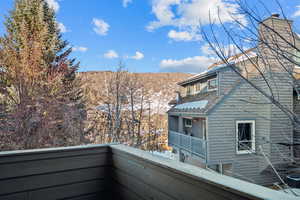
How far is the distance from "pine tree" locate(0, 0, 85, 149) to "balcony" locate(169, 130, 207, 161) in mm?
4406

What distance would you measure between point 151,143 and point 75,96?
15.8 feet

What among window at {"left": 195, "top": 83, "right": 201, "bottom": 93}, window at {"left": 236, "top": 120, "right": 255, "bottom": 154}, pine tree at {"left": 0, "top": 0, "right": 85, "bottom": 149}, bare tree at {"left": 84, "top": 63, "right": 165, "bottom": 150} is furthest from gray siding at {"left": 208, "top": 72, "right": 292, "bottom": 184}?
pine tree at {"left": 0, "top": 0, "right": 85, "bottom": 149}

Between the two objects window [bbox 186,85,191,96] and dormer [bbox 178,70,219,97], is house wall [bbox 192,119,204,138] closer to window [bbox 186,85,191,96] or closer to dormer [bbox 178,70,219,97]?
dormer [bbox 178,70,219,97]

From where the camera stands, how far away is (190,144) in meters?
7.64

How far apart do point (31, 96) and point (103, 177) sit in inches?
195

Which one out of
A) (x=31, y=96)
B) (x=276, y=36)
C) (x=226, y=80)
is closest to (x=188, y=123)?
(x=226, y=80)

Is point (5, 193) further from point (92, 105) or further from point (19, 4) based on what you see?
point (19, 4)

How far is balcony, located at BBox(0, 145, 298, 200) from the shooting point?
2.84 ft

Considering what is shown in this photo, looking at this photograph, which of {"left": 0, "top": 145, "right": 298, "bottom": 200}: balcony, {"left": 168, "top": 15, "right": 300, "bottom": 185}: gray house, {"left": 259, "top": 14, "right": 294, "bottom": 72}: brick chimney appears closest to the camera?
{"left": 0, "top": 145, "right": 298, "bottom": 200}: balcony

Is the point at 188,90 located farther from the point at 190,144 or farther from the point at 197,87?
the point at 190,144

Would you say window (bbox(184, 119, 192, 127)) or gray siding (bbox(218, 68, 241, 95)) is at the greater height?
gray siding (bbox(218, 68, 241, 95))

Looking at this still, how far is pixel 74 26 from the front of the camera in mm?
9031

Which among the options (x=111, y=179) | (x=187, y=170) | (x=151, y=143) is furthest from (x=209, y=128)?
(x=187, y=170)

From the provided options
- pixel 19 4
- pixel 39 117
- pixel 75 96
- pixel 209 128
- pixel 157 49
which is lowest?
pixel 209 128
